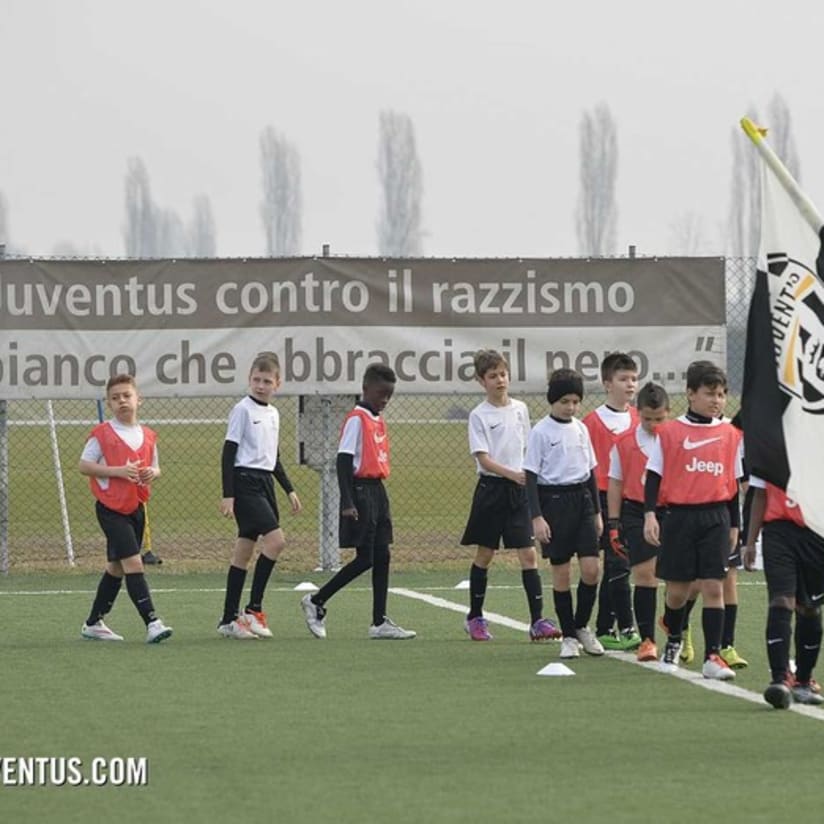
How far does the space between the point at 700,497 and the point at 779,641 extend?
1495mm

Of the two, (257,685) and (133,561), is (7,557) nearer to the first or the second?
(133,561)

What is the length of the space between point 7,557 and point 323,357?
3449 mm

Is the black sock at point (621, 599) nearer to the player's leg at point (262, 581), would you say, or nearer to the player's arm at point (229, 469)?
the player's leg at point (262, 581)

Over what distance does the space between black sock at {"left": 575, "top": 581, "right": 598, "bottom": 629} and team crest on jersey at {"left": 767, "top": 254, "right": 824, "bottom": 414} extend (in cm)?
311

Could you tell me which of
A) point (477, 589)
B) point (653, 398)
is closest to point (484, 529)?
point (477, 589)

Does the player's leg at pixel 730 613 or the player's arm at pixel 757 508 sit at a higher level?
the player's arm at pixel 757 508

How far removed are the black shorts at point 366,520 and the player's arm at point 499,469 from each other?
2.23 ft

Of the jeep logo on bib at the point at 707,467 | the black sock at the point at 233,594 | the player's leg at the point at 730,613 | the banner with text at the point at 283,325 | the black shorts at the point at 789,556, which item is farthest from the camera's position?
the banner with text at the point at 283,325

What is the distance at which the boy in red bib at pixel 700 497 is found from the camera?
11.0 m

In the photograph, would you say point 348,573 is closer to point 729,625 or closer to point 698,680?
point 729,625

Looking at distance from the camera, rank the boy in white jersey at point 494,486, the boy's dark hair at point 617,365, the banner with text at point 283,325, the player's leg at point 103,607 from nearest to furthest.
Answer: the boy's dark hair at point 617,365
the player's leg at point 103,607
the boy in white jersey at point 494,486
the banner with text at point 283,325

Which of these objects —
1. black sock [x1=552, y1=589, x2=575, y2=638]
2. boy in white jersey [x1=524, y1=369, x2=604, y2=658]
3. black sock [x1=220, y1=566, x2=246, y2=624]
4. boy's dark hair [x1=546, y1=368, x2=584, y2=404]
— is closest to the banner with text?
black sock [x1=220, y1=566, x2=246, y2=624]

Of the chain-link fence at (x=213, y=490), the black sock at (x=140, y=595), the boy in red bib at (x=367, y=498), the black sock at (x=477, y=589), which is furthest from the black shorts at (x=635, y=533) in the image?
the chain-link fence at (x=213, y=490)

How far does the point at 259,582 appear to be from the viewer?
1370 cm
